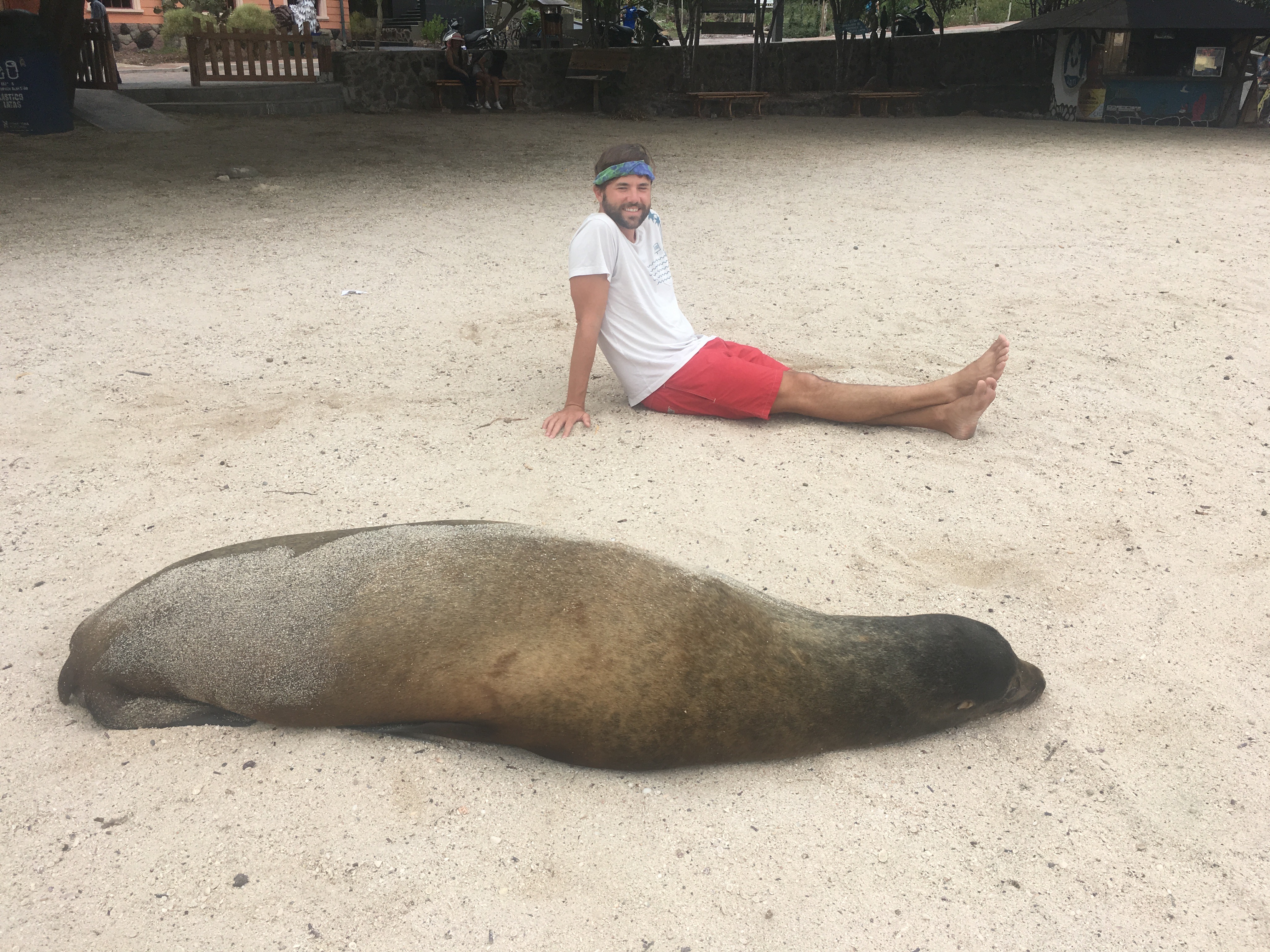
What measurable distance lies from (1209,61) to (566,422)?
16.6 meters

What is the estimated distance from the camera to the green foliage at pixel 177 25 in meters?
27.0

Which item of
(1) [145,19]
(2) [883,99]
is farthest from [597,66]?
(1) [145,19]

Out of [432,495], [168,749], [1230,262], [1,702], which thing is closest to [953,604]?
[432,495]

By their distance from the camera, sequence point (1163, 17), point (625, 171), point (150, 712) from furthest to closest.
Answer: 1. point (1163, 17)
2. point (625, 171)
3. point (150, 712)

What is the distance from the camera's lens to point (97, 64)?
15.3 m

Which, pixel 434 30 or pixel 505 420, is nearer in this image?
pixel 505 420

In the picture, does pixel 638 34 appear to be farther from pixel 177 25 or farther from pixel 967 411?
pixel 967 411

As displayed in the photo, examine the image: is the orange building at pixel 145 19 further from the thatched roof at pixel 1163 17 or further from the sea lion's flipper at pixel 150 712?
the sea lion's flipper at pixel 150 712

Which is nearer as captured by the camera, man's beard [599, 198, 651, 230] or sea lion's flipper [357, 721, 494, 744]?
sea lion's flipper [357, 721, 494, 744]

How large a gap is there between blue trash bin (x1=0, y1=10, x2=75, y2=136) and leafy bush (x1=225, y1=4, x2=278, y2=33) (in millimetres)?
15477

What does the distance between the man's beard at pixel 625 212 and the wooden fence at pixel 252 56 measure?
44.2ft

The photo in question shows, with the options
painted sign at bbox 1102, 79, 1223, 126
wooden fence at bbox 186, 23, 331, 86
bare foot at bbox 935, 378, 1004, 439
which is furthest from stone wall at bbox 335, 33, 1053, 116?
bare foot at bbox 935, 378, 1004, 439

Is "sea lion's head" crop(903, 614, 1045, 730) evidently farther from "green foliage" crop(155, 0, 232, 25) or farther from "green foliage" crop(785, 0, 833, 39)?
"green foliage" crop(785, 0, 833, 39)

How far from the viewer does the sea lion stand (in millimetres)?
2539
